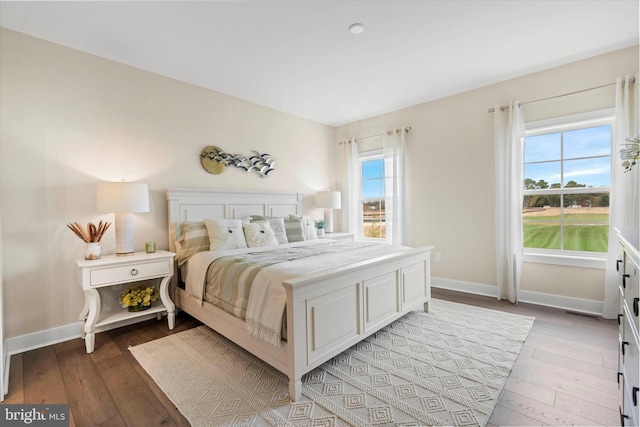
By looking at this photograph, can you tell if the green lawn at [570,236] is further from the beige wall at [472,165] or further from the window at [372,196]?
the window at [372,196]

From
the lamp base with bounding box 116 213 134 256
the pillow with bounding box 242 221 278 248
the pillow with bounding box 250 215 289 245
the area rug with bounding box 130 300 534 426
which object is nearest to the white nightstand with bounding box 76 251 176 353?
the lamp base with bounding box 116 213 134 256

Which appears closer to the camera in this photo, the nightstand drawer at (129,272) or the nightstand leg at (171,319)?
the nightstand drawer at (129,272)

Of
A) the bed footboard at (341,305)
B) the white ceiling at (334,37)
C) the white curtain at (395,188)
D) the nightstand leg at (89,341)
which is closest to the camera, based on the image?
the bed footboard at (341,305)

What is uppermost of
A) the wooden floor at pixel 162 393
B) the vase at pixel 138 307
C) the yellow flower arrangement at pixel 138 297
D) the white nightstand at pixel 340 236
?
the white nightstand at pixel 340 236

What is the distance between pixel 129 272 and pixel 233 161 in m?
1.87

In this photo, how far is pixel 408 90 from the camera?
380 cm

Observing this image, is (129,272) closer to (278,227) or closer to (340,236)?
(278,227)

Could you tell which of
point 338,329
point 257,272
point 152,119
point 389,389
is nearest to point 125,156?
point 152,119

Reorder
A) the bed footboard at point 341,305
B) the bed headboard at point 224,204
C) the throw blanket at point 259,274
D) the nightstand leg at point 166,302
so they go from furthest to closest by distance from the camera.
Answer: the bed headboard at point 224,204
the nightstand leg at point 166,302
the throw blanket at point 259,274
the bed footboard at point 341,305

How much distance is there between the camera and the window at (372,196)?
4.91 m

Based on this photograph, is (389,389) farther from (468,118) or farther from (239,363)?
(468,118)

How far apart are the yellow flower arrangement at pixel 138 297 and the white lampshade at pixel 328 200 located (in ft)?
8.85

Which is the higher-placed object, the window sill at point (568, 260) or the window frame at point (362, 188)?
the window frame at point (362, 188)

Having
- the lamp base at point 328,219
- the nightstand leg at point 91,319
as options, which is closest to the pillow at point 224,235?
the nightstand leg at point 91,319
